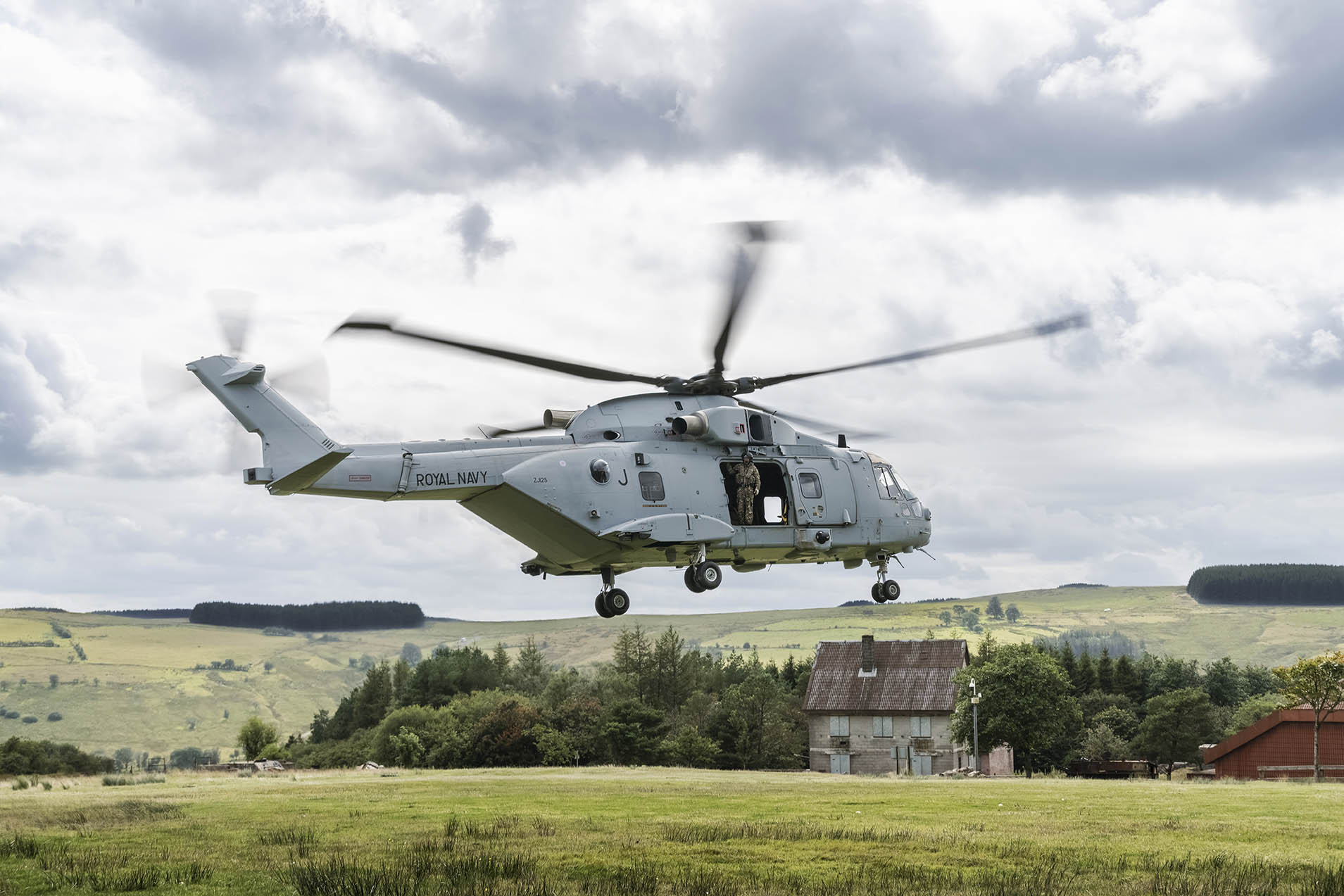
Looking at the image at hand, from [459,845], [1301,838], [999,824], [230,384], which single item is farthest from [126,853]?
[1301,838]

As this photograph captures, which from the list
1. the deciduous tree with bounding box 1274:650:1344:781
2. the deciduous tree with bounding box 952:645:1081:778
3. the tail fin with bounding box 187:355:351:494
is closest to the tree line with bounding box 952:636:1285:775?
the deciduous tree with bounding box 952:645:1081:778

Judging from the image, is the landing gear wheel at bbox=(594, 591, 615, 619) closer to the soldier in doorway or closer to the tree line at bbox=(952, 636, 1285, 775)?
the soldier in doorway

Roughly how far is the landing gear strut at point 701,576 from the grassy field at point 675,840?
6580 millimetres

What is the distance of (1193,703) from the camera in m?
103

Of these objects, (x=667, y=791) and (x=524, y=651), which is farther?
(x=524, y=651)

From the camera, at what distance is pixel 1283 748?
8231 cm

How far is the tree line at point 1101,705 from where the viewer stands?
82.9 meters

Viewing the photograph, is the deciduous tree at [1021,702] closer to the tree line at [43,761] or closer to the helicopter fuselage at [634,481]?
the helicopter fuselage at [634,481]

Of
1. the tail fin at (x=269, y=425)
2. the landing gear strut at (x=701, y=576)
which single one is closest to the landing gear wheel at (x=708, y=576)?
the landing gear strut at (x=701, y=576)

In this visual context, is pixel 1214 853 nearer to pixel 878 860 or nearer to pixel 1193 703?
pixel 878 860

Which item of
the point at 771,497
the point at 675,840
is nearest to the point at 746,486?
the point at 771,497

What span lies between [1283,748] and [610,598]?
208 ft

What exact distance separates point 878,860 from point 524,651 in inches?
4377

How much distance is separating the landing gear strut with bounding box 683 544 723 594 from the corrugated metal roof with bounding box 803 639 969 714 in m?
71.5
